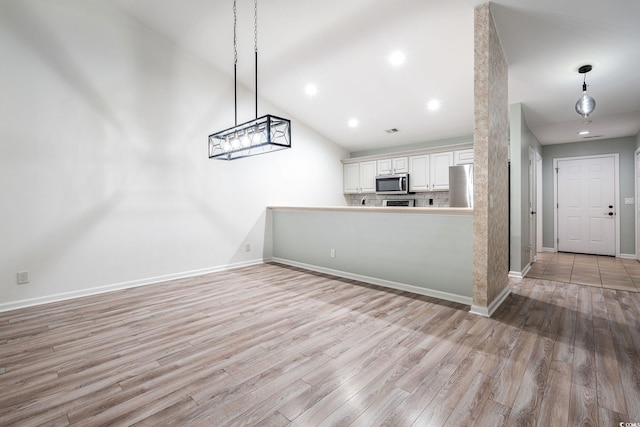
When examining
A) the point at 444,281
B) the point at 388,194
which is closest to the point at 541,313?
the point at 444,281

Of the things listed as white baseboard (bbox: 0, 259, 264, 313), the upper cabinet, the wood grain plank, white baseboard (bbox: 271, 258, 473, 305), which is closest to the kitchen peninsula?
white baseboard (bbox: 271, 258, 473, 305)

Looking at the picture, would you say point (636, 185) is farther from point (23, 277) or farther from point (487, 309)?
point (23, 277)

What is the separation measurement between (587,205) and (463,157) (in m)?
3.29

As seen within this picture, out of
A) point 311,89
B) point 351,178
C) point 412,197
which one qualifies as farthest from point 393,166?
point 311,89

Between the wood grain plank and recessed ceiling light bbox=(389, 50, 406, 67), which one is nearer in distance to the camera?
the wood grain plank

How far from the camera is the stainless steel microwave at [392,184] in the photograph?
20.7 feet

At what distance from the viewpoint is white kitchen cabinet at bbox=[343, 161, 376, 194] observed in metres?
6.93

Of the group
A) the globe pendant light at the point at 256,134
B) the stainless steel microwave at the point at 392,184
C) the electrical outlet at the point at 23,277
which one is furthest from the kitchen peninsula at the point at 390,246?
the electrical outlet at the point at 23,277

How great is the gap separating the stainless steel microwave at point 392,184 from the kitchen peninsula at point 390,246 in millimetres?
2339

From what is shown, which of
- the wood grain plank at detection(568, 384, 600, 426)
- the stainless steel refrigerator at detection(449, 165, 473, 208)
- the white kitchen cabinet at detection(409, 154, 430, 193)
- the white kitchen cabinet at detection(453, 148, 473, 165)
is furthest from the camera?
the white kitchen cabinet at detection(409, 154, 430, 193)

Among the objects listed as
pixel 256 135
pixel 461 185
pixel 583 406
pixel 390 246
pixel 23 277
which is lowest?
pixel 583 406

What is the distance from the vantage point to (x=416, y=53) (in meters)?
3.83

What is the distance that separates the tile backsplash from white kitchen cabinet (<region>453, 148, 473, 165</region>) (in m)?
0.68

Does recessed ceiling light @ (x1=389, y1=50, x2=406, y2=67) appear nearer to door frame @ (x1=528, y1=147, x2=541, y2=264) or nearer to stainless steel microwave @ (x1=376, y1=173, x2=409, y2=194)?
stainless steel microwave @ (x1=376, y1=173, x2=409, y2=194)
